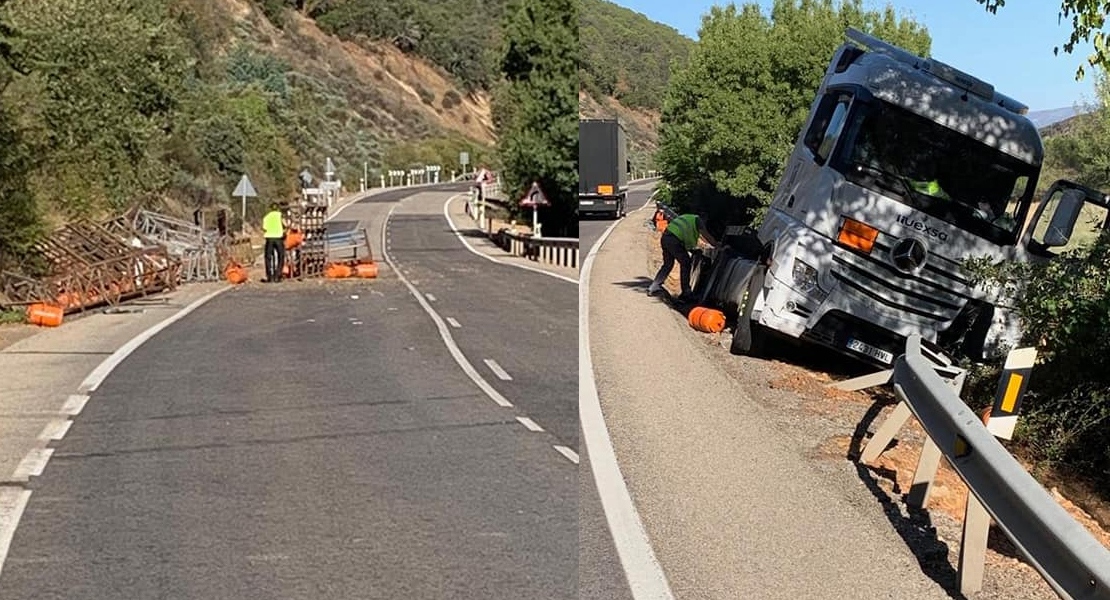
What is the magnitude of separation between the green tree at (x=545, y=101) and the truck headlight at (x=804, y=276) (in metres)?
8.12

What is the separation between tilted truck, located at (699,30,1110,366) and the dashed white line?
7475mm

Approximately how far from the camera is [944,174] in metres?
13.4

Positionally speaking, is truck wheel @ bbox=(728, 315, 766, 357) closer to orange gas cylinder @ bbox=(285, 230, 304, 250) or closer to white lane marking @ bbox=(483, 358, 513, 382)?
white lane marking @ bbox=(483, 358, 513, 382)

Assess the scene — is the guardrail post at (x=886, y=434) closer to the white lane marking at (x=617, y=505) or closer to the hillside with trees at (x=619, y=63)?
the white lane marking at (x=617, y=505)

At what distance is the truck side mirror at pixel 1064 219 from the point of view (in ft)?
38.2

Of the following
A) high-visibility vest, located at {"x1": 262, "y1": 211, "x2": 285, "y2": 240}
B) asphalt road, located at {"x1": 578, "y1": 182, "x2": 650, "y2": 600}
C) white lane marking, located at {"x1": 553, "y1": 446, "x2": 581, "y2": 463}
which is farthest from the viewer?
high-visibility vest, located at {"x1": 262, "y1": 211, "x2": 285, "y2": 240}

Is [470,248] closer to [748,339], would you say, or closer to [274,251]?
[274,251]

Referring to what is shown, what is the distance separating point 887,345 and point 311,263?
65.2 ft

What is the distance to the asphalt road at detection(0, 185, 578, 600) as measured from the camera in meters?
6.41

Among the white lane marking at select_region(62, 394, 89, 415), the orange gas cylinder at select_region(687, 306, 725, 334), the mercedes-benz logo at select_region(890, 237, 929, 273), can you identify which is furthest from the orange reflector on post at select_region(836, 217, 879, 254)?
the white lane marking at select_region(62, 394, 89, 415)

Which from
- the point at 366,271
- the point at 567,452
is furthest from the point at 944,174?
the point at 366,271

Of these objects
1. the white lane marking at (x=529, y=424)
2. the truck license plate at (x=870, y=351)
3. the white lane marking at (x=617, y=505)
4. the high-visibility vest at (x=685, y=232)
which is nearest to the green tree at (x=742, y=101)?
the high-visibility vest at (x=685, y=232)

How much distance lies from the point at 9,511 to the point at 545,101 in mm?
4991

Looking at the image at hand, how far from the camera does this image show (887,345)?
1340cm
